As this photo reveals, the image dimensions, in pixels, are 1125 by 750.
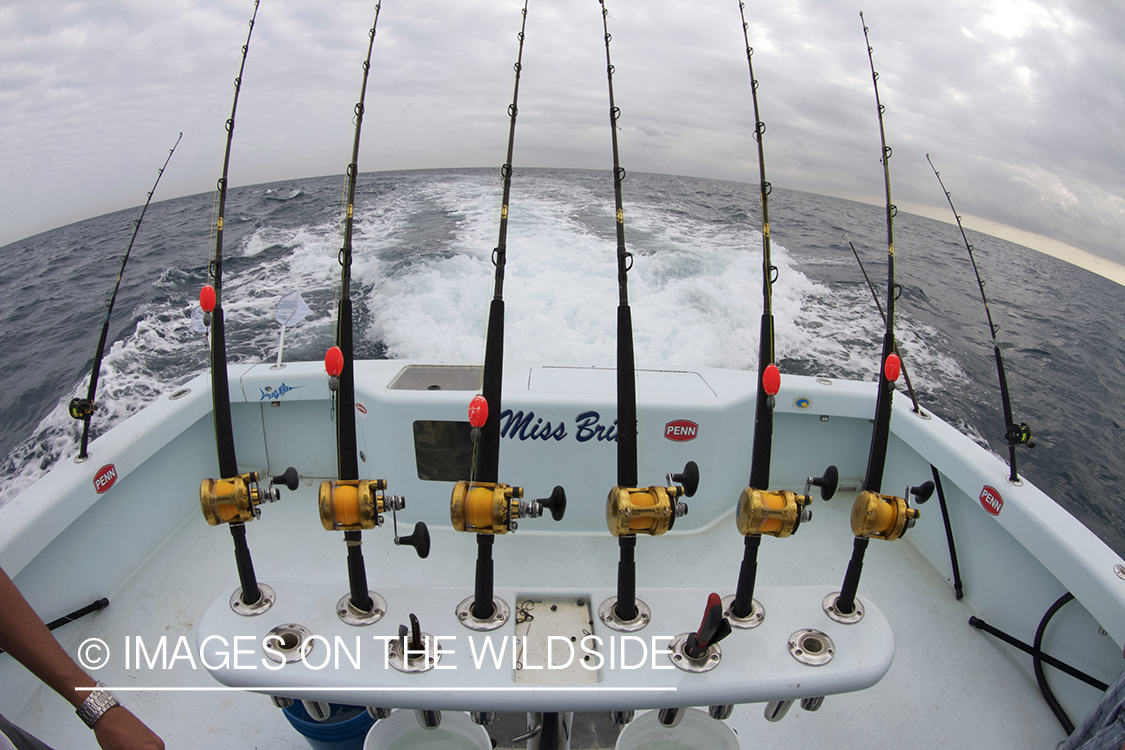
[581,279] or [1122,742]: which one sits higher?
[581,279]

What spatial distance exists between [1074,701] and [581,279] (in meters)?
5.64

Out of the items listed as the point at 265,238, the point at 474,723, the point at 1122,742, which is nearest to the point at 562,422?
the point at 474,723

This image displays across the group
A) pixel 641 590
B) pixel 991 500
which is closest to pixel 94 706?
pixel 641 590

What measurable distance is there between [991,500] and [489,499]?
77.9 inches

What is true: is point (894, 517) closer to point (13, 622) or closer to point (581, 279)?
point (13, 622)

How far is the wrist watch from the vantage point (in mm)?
984

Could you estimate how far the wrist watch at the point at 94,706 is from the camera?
98 centimetres

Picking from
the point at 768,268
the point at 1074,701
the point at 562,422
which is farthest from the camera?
the point at 562,422

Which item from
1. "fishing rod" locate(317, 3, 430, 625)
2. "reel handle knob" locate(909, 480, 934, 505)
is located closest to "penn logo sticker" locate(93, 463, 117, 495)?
"fishing rod" locate(317, 3, 430, 625)

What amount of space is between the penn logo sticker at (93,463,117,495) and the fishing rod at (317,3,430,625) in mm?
1287

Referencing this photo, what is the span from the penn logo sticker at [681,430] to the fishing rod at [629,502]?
1019mm

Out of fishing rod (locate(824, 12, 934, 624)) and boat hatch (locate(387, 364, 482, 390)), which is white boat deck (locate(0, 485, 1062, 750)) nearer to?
fishing rod (locate(824, 12, 934, 624))

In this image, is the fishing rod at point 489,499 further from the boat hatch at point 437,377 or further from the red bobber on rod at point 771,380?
the boat hatch at point 437,377

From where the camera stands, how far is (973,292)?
12430mm
